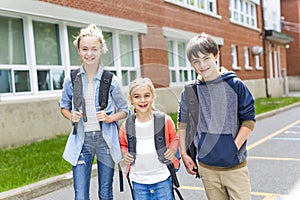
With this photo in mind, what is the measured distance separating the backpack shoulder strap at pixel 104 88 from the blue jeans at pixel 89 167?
24 cm

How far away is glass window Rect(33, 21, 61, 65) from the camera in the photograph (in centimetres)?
911

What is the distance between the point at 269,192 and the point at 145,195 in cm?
252

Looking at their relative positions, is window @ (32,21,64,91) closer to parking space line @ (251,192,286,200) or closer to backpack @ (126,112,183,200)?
parking space line @ (251,192,286,200)

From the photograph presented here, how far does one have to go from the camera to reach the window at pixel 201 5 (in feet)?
50.9

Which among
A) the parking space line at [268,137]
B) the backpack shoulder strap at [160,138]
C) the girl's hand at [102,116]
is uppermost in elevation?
the girl's hand at [102,116]

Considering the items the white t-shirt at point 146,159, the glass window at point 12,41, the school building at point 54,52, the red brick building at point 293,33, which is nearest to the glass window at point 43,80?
the school building at point 54,52

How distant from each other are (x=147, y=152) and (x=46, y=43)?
741 cm

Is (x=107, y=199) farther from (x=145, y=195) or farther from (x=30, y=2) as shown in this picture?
(x=30, y=2)

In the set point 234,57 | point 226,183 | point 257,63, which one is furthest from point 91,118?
point 257,63

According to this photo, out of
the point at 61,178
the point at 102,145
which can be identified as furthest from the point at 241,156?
the point at 61,178

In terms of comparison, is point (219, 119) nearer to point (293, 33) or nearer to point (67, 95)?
point (67, 95)

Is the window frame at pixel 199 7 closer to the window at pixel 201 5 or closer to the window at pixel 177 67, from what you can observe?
the window at pixel 201 5

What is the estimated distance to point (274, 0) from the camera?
2962 cm

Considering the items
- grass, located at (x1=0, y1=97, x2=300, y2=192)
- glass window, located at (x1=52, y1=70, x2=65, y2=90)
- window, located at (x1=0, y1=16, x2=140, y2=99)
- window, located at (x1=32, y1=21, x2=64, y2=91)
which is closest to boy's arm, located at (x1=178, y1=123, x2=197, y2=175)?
grass, located at (x1=0, y1=97, x2=300, y2=192)
